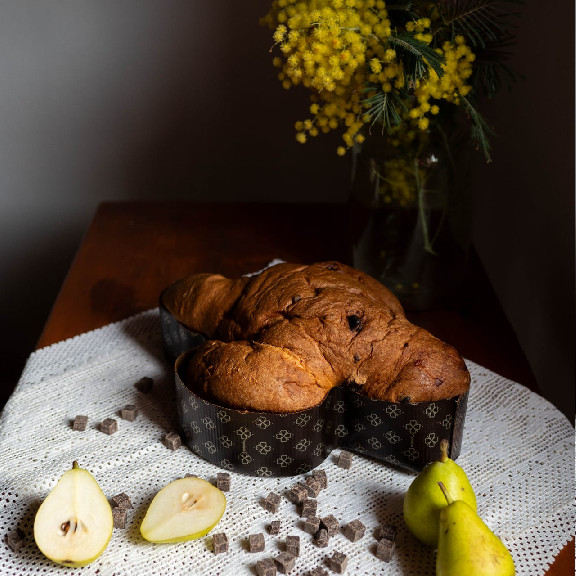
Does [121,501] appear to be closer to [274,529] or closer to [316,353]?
→ [274,529]

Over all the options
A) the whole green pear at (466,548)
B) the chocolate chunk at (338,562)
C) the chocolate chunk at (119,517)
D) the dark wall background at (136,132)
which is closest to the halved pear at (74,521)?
the chocolate chunk at (119,517)

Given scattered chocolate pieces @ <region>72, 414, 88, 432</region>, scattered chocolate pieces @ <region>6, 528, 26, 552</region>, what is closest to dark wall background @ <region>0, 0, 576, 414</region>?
scattered chocolate pieces @ <region>72, 414, 88, 432</region>

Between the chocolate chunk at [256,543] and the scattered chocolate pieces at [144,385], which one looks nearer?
the chocolate chunk at [256,543]

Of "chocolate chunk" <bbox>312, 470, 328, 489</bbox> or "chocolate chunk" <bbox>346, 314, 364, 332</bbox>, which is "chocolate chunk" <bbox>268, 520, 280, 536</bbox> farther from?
"chocolate chunk" <bbox>346, 314, 364, 332</bbox>

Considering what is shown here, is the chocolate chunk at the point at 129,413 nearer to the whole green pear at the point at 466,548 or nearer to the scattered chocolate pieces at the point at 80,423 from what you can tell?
the scattered chocolate pieces at the point at 80,423

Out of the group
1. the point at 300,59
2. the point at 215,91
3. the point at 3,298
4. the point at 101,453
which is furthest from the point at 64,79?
the point at 101,453

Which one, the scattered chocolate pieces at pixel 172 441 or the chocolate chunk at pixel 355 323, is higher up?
the chocolate chunk at pixel 355 323
